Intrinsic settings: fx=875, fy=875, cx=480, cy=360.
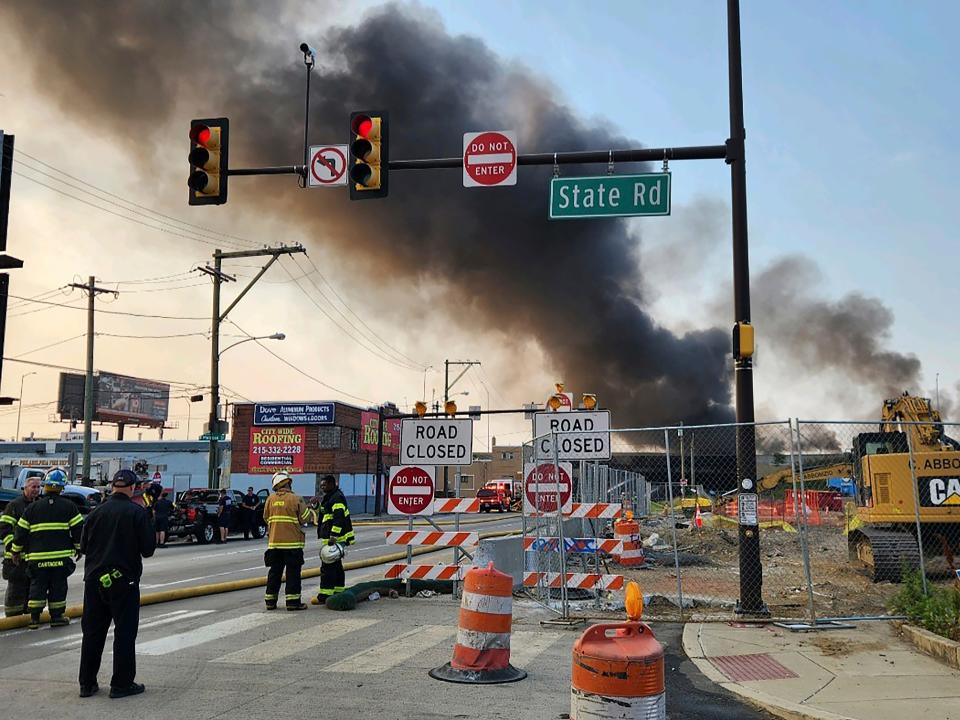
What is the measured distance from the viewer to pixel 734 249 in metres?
11.6

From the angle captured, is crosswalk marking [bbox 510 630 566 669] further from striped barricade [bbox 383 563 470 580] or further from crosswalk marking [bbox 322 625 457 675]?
striped barricade [bbox 383 563 470 580]

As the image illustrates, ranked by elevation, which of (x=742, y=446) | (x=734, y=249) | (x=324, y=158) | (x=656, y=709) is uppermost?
(x=324, y=158)

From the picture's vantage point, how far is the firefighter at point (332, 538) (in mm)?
12195

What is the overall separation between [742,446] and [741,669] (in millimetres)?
3524

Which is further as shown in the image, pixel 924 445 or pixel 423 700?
pixel 924 445

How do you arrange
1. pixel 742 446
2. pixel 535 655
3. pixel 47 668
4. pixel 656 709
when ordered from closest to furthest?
pixel 656 709
pixel 47 668
pixel 535 655
pixel 742 446

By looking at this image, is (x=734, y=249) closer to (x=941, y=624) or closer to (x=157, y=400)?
(x=941, y=624)

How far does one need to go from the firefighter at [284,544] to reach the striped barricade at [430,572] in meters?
1.52

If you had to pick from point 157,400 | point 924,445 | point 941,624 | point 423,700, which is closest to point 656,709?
point 423,700

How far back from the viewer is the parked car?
62.5 meters

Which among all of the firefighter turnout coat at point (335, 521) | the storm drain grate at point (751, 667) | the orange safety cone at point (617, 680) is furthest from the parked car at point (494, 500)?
the orange safety cone at point (617, 680)

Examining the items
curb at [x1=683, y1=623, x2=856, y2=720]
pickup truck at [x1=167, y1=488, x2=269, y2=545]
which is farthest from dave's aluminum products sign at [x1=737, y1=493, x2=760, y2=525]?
pickup truck at [x1=167, y1=488, x2=269, y2=545]

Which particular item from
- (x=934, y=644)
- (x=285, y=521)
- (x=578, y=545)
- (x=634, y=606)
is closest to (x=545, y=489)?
(x=578, y=545)

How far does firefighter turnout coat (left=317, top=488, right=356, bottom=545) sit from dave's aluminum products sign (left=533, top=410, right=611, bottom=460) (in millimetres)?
3201
